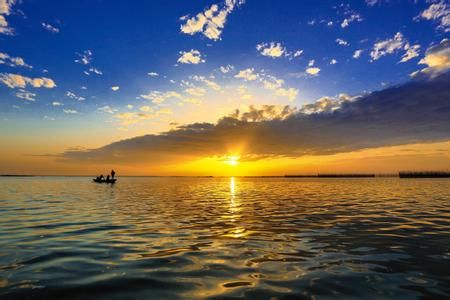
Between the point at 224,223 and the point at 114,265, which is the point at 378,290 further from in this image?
the point at 224,223

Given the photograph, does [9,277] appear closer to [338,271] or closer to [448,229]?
[338,271]

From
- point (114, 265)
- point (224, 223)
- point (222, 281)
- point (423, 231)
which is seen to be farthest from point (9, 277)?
point (423, 231)

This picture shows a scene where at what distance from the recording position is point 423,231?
14.8 m

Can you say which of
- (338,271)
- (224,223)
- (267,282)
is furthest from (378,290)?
(224,223)

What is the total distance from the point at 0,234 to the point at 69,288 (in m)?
9.35

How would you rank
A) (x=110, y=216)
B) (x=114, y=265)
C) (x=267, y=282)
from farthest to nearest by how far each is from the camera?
(x=110, y=216) → (x=114, y=265) → (x=267, y=282)

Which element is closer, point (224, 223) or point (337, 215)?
point (224, 223)

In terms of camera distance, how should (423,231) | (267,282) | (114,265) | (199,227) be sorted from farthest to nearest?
(199,227) → (423,231) → (114,265) → (267,282)

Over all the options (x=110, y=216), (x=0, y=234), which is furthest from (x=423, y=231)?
(x=0, y=234)

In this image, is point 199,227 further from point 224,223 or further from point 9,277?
point 9,277

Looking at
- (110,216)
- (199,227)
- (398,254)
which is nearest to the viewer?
(398,254)

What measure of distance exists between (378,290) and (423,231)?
32.9ft

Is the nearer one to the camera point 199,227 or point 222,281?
point 222,281

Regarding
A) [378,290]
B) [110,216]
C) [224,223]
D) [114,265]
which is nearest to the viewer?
[378,290]
